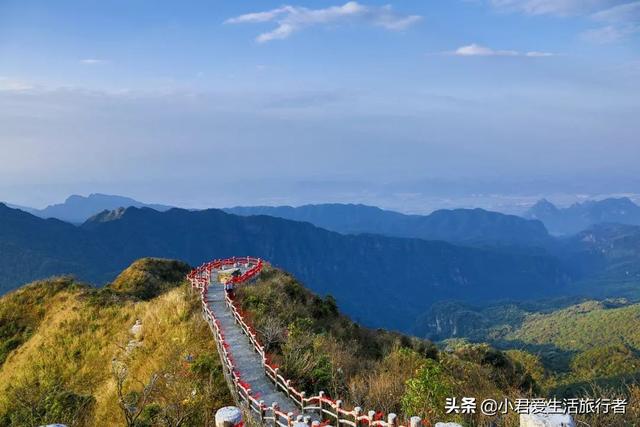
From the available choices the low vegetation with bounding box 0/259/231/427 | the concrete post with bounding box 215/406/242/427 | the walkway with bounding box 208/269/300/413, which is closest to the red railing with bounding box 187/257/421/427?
the walkway with bounding box 208/269/300/413

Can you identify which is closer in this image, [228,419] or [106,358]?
[228,419]

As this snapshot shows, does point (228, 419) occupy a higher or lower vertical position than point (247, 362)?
higher

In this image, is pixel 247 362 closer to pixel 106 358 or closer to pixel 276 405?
pixel 276 405

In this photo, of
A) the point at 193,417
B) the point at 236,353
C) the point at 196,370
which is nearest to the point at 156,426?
the point at 193,417

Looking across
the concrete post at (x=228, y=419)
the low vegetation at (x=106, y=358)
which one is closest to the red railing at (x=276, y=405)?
the low vegetation at (x=106, y=358)

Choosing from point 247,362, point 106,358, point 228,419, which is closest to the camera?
point 228,419

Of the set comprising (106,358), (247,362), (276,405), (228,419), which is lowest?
(106,358)

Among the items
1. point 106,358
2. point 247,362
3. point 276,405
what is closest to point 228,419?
point 276,405

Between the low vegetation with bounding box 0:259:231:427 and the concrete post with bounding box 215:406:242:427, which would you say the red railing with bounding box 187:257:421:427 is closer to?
the low vegetation with bounding box 0:259:231:427

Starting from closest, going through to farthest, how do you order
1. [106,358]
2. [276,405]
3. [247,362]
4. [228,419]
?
[228,419] → [276,405] → [247,362] → [106,358]
